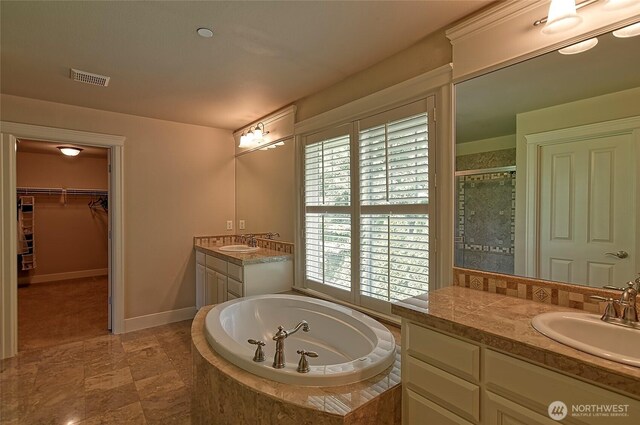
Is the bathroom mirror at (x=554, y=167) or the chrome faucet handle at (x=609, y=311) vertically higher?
the bathroom mirror at (x=554, y=167)

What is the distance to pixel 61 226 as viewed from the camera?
6012mm

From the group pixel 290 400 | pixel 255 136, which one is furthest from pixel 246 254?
pixel 290 400

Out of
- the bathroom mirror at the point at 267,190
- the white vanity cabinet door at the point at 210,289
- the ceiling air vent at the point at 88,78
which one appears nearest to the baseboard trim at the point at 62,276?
the white vanity cabinet door at the point at 210,289

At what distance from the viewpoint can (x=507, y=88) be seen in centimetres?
→ 170

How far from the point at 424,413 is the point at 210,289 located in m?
2.82

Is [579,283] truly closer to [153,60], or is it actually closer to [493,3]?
[493,3]

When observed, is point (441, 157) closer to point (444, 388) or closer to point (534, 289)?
point (534, 289)

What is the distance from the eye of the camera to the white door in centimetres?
131

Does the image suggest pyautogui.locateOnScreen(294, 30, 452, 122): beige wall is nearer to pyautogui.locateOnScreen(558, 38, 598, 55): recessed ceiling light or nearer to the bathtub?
pyautogui.locateOnScreen(558, 38, 598, 55): recessed ceiling light

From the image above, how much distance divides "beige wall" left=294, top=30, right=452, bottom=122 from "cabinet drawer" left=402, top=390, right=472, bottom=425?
1.82m

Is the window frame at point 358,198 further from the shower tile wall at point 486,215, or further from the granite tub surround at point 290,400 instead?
the granite tub surround at point 290,400

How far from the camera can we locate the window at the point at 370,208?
2.06m

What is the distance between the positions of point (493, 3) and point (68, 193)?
7.15 meters

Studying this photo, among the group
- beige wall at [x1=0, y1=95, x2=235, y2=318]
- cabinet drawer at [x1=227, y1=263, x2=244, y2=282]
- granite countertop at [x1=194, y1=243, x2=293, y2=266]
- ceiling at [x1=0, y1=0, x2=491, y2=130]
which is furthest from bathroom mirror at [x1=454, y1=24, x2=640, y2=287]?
beige wall at [x1=0, y1=95, x2=235, y2=318]
